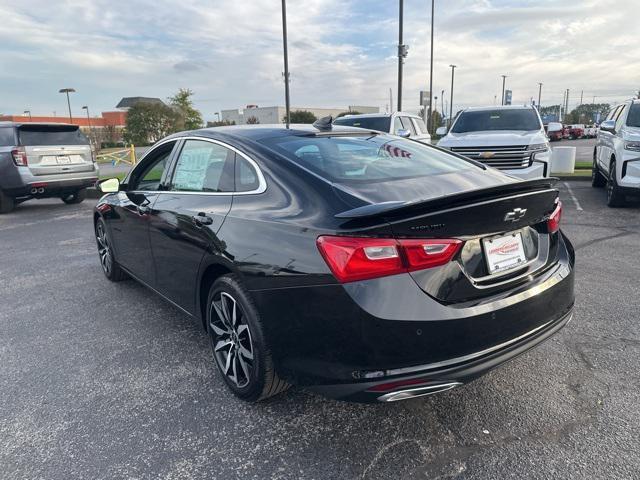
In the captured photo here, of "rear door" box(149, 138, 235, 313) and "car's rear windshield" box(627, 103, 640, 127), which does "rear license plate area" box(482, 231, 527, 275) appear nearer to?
"rear door" box(149, 138, 235, 313)

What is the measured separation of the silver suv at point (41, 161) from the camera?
10.1 meters

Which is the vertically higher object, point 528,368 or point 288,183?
point 288,183

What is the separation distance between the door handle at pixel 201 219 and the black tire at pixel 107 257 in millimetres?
2331

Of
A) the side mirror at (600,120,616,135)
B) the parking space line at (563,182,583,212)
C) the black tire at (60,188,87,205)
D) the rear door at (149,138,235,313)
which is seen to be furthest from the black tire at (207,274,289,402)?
the black tire at (60,188,87,205)

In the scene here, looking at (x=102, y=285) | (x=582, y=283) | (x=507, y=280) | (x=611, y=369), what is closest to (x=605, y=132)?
(x=582, y=283)

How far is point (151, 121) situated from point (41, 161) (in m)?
45.0

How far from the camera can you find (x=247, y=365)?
2775mm

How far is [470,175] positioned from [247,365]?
1774 mm

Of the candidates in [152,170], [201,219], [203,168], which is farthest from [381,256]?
[152,170]

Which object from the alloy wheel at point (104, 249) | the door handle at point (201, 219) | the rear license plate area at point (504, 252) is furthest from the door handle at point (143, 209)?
the rear license plate area at point (504, 252)

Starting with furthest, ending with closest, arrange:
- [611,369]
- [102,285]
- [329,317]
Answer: [102,285] → [611,369] → [329,317]

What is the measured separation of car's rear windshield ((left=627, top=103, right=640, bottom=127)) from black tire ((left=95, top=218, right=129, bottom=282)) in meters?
8.38

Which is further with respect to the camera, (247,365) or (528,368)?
(528,368)

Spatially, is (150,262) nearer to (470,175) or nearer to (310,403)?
(310,403)
